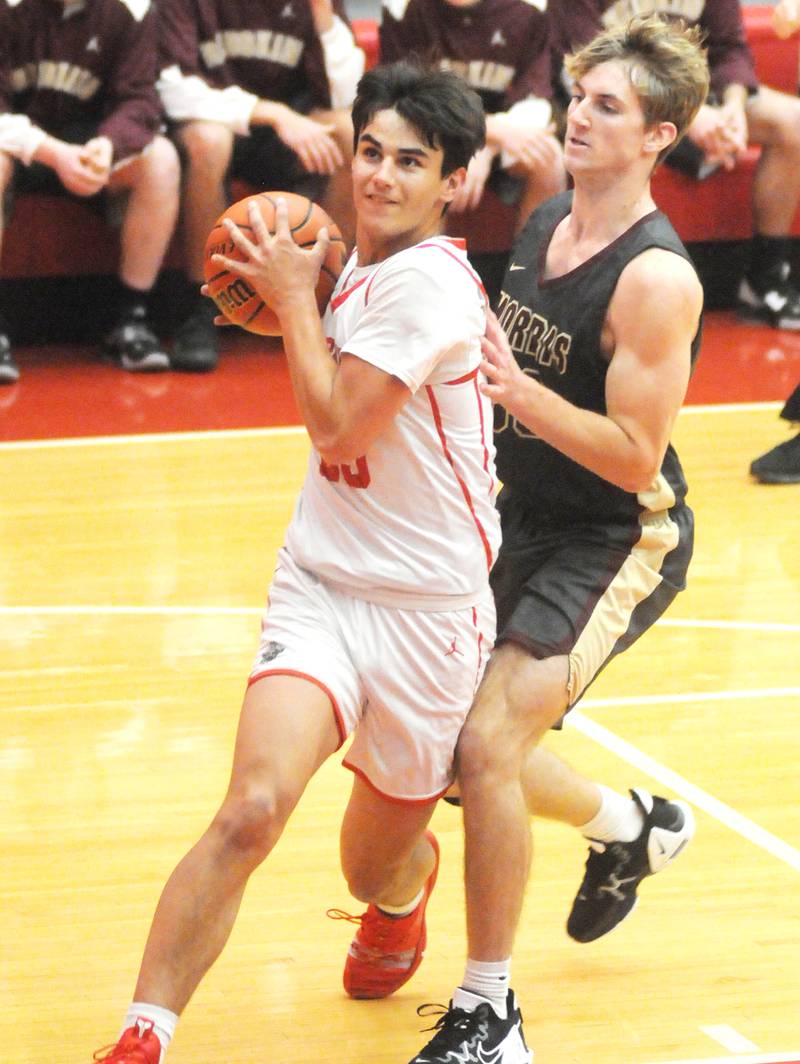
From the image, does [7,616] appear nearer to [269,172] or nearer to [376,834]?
[376,834]

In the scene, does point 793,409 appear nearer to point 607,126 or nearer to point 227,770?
point 227,770

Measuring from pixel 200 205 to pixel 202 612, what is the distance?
3.25m

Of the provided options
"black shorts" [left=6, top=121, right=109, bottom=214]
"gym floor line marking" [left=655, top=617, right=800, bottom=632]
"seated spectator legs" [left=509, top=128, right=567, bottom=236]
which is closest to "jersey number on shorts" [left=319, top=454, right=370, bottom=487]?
"gym floor line marking" [left=655, top=617, right=800, bottom=632]

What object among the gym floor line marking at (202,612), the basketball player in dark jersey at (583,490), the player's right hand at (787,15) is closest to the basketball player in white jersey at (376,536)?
the basketball player in dark jersey at (583,490)

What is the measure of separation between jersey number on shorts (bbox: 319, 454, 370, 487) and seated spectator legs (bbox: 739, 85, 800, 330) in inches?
256

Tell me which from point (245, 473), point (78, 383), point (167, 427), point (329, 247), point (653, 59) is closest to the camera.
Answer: point (329, 247)

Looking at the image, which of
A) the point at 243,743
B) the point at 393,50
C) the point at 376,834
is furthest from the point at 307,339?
the point at 393,50

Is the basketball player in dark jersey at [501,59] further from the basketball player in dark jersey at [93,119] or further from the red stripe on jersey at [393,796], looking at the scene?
the red stripe on jersey at [393,796]

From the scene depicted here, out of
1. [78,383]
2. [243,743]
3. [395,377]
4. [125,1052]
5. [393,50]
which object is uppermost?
[395,377]

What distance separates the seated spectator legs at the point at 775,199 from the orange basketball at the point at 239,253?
21.0ft

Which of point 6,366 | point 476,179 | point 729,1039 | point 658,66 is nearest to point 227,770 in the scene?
point 729,1039

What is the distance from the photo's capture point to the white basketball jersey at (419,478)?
2971 mm

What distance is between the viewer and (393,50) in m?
8.44

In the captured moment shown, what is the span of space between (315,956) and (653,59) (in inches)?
74.0
